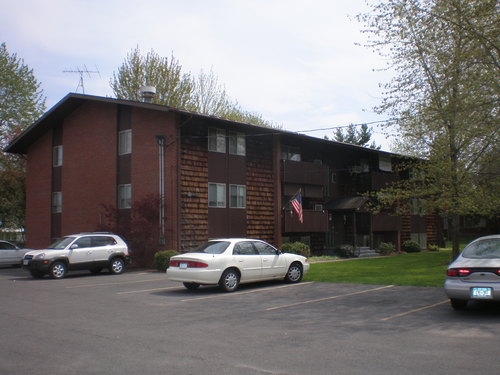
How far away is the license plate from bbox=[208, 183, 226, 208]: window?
17321 millimetres

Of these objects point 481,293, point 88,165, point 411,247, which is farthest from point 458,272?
point 411,247

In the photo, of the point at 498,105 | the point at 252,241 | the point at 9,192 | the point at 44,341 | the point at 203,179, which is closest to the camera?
the point at 44,341

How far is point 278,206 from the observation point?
29078 millimetres

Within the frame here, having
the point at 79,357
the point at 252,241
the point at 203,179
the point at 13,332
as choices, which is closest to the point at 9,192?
the point at 203,179

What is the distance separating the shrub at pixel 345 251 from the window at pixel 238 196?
24.2 feet

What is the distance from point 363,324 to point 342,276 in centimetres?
894

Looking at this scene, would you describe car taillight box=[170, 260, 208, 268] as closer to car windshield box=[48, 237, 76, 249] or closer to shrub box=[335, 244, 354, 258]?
car windshield box=[48, 237, 76, 249]

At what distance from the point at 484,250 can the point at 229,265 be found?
6556mm

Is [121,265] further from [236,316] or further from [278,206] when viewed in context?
[236,316]

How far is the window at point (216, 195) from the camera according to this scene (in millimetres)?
26422

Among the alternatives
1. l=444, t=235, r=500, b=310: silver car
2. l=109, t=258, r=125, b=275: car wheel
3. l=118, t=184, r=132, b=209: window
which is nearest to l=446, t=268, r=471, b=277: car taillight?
l=444, t=235, r=500, b=310: silver car

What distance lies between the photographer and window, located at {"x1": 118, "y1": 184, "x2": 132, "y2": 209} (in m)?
27.2

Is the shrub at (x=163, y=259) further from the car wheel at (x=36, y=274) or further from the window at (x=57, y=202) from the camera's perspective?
the window at (x=57, y=202)

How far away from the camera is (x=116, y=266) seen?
71.3ft
